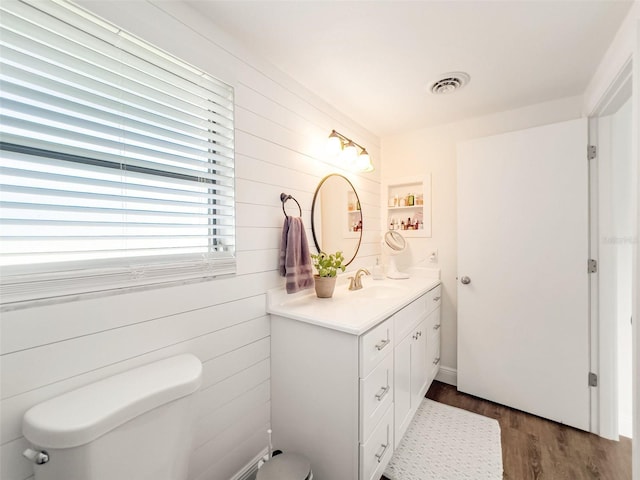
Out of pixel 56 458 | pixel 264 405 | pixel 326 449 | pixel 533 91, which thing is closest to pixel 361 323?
pixel 326 449

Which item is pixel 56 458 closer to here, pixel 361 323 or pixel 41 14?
pixel 361 323

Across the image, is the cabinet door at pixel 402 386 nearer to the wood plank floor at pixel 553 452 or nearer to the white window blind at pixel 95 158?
the wood plank floor at pixel 553 452

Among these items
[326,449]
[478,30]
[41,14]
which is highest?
[478,30]

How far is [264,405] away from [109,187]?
128cm

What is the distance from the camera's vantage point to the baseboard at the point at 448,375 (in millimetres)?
2324

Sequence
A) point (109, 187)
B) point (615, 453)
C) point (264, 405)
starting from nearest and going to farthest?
point (109, 187) → point (264, 405) → point (615, 453)

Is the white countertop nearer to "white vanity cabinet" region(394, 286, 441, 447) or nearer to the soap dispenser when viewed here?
"white vanity cabinet" region(394, 286, 441, 447)

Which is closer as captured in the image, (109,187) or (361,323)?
(109,187)

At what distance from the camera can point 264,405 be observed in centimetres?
145

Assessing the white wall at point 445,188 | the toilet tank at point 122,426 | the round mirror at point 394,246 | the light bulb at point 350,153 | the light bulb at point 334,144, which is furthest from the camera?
the round mirror at point 394,246

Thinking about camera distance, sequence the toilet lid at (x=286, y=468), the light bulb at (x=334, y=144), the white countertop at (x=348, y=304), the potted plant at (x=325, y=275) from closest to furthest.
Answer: the toilet lid at (x=286, y=468), the white countertop at (x=348, y=304), the potted plant at (x=325, y=275), the light bulb at (x=334, y=144)

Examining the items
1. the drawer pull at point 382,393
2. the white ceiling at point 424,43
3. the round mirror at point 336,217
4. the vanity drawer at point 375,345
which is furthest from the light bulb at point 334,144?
the drawer pull at point 382,393

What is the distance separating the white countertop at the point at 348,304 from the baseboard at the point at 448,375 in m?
0.84

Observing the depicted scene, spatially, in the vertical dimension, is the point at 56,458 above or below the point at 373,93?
below
